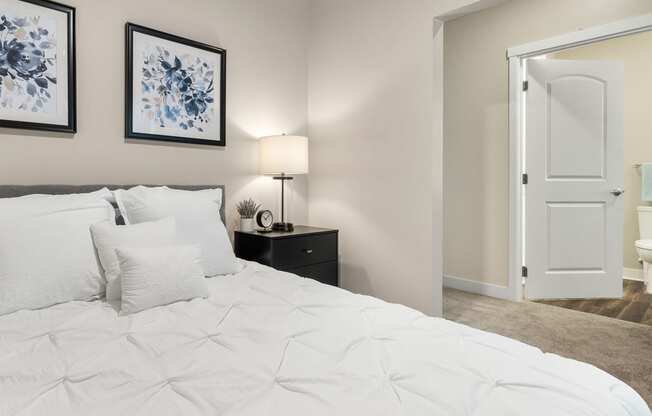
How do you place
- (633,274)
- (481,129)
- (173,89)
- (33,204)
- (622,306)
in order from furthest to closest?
(633,274) → (481,129) → (622,306) → (173,89) → (33,204)

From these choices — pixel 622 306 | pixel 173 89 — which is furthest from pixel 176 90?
pixel 622 306

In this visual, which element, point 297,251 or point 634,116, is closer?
point 297,251

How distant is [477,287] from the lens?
3754mm

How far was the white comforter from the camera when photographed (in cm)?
85

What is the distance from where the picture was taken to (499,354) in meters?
1.08

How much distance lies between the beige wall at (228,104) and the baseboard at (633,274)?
3641mm

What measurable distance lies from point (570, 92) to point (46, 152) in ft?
12.8

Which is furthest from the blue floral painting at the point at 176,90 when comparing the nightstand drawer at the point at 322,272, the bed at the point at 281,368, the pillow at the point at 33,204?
the bed at the point at 281,368

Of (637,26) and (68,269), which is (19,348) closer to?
(68,269)

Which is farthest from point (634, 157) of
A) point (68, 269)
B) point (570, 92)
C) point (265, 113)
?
point (68, 269)

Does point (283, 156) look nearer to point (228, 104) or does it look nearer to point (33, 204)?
point (228, 104)

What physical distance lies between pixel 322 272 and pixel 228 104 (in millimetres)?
1400

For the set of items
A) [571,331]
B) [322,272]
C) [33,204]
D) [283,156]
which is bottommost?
[571,331]

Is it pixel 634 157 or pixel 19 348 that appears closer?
pixel 19 348
